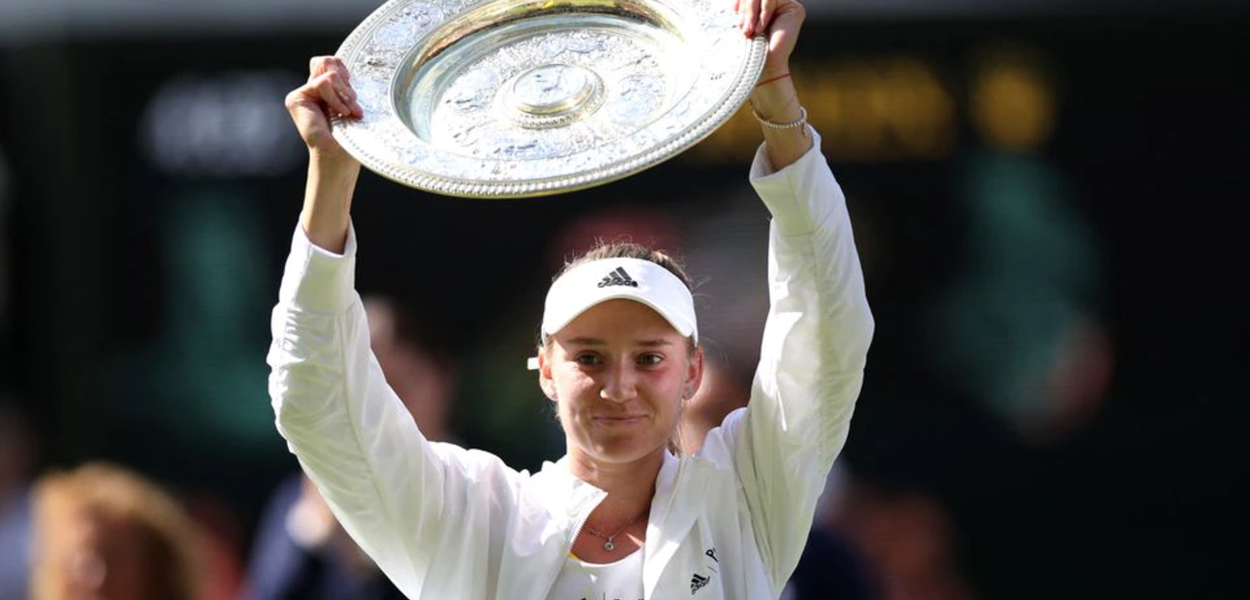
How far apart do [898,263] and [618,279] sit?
2.94 metres

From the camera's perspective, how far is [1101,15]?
21.1 feet

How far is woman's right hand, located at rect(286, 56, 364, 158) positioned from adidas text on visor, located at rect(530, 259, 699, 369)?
36 centimetres

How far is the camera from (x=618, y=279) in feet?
11.3

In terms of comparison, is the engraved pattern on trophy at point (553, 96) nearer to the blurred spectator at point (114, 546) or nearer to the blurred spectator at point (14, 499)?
the blurred spectator at point (114, 546)

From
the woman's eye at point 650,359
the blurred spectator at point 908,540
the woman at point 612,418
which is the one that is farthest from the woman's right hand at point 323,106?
the blurred spectator at point 908,540

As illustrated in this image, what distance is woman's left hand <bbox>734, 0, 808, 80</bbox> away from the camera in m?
3.40

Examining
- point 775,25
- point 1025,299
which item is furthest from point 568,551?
point 1025,299

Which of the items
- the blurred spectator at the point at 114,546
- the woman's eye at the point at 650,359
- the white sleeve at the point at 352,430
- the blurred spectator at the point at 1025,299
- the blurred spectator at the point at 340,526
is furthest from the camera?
the blurred spectator at the point at 1025,299

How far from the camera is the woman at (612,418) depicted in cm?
335

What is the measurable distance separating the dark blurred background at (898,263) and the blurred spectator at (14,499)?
35 millimetres

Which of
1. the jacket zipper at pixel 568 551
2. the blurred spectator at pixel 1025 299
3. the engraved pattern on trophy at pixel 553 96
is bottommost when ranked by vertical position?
the jacket zipper at pixel 568 551

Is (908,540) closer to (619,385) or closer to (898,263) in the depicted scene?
(898,263)

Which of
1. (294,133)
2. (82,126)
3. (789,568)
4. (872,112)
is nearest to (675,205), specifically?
(872,112)

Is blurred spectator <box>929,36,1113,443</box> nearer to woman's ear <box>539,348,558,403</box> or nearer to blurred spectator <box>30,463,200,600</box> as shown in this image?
blurred spectator <box>30,463,200,600</box>
